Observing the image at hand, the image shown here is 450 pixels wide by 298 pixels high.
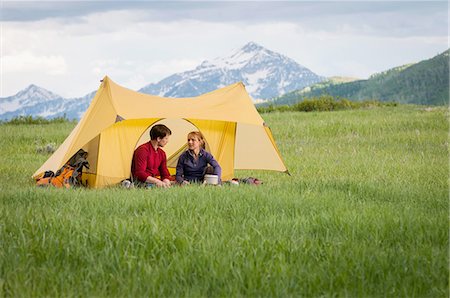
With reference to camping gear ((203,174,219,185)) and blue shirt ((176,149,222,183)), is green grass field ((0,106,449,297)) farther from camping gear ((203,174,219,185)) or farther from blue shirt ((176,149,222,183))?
blue shirt ((176,149,222,183))

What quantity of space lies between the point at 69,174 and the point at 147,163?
4.62 feet

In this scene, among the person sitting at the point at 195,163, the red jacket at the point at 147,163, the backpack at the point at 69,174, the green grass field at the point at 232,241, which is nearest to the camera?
the green grass field at the point at 232,241

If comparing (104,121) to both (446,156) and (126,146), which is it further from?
(446,156)

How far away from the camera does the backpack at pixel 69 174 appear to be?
1109 cm

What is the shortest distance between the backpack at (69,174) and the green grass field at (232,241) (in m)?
0.81

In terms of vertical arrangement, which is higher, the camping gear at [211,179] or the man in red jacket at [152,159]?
the man in red jacket at [152,159]

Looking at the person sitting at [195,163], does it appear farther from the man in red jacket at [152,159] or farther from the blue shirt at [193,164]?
the man in red jacket at [152,159]

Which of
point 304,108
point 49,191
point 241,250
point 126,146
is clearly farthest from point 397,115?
point 241,250

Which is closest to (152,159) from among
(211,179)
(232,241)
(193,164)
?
(193,164)

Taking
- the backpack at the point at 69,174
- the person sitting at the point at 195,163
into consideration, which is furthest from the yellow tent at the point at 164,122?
the person sitting at the point at 195,163

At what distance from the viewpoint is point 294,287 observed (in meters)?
5.11

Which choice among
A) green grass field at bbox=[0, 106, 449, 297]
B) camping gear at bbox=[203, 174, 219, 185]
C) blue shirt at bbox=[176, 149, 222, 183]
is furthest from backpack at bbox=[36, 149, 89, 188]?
camping gear at bbox=[203, 174, 219, 185]

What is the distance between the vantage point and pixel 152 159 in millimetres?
11359

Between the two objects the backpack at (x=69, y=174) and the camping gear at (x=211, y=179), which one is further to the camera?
the backpack at (x=69, y=174)
